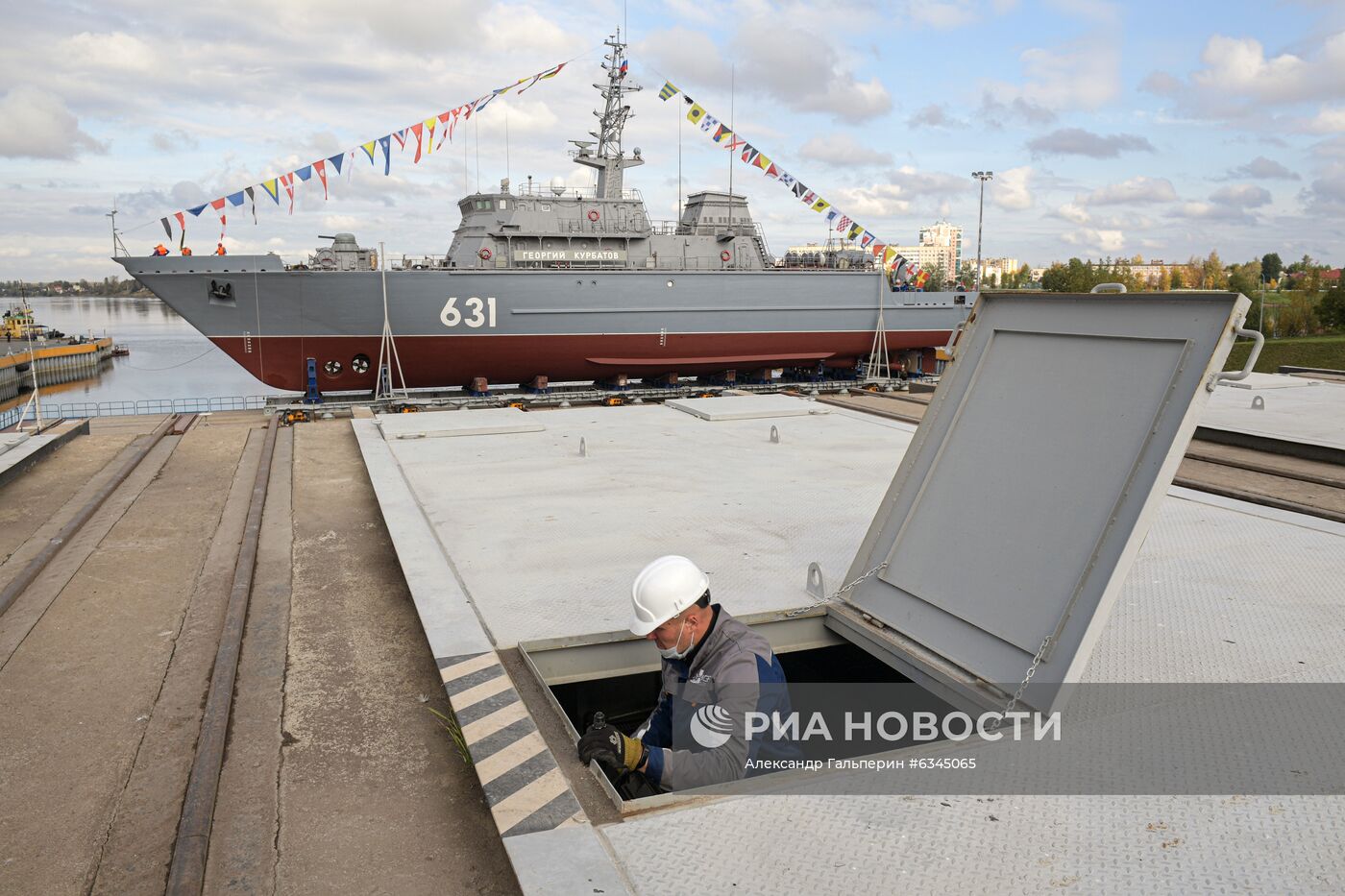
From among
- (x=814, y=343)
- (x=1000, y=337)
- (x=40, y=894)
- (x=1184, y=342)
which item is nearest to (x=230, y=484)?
(x=40, y=894)

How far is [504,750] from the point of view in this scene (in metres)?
2.80

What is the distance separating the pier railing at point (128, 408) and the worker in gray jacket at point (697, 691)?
10627 mm

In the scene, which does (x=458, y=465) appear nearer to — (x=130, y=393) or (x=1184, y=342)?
(x=1184, y=342)

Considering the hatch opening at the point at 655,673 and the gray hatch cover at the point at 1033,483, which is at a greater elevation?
the gray hatch cover at the point at 1033,483

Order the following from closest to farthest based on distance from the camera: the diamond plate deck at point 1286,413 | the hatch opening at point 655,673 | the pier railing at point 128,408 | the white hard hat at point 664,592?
the white hard hat at point 664,592 < the hatch opening at point 655,673 < the diamond plate deck at point 1286,413 < the pier railing at point 128,408

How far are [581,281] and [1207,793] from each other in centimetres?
1667

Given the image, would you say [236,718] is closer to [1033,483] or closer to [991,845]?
[991,845]

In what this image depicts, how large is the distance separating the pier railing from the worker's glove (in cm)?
1065

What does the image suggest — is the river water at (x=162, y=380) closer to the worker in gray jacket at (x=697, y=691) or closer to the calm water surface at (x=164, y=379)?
the calm water surface at (x=164, y=379)

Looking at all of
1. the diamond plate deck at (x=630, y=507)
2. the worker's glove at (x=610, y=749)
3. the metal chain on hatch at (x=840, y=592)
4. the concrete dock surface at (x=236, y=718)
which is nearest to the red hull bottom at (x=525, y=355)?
the diamond plate deck at (x=630, y=507)

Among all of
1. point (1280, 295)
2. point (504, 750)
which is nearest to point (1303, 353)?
point (1280, 295)

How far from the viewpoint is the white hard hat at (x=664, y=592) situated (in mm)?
2926

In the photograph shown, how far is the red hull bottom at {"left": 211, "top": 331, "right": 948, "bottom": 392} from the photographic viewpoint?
55.0ft

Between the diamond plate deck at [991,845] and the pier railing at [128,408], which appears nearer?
the diamond plate deck at [991,845]
